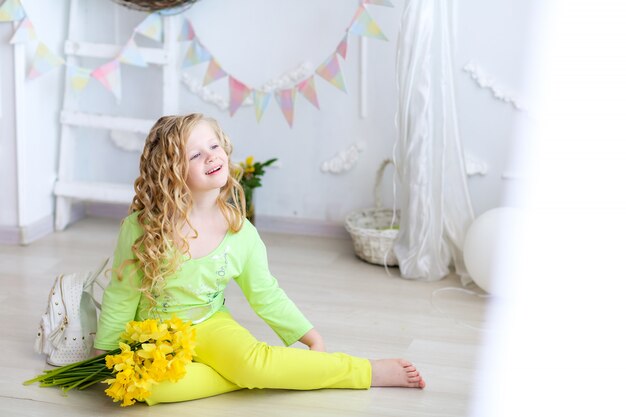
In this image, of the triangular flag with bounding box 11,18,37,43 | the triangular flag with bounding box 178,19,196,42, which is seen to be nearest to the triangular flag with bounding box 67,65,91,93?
the triangular flag with bounding box 11,18,37,43

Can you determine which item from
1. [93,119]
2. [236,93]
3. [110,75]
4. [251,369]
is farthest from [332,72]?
[251,369]

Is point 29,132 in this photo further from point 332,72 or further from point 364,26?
point 364,26

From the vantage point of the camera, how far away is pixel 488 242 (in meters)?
2.69

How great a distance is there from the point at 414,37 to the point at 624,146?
0.72 meters

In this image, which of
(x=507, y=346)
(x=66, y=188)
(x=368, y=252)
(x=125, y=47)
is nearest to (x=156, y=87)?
(x=125, y=47)

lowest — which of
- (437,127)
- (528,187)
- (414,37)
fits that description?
(528,187)

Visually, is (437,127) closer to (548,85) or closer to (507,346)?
(548,85)

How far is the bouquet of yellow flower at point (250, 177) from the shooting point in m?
3.26

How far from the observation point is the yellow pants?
2100 mm

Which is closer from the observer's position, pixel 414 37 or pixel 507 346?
pixel 507 346

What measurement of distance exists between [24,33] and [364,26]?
3.77ft

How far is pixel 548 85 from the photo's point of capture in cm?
293

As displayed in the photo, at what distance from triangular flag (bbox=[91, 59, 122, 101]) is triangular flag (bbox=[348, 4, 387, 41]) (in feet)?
2.79

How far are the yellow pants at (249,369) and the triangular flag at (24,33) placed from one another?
4.68ft
